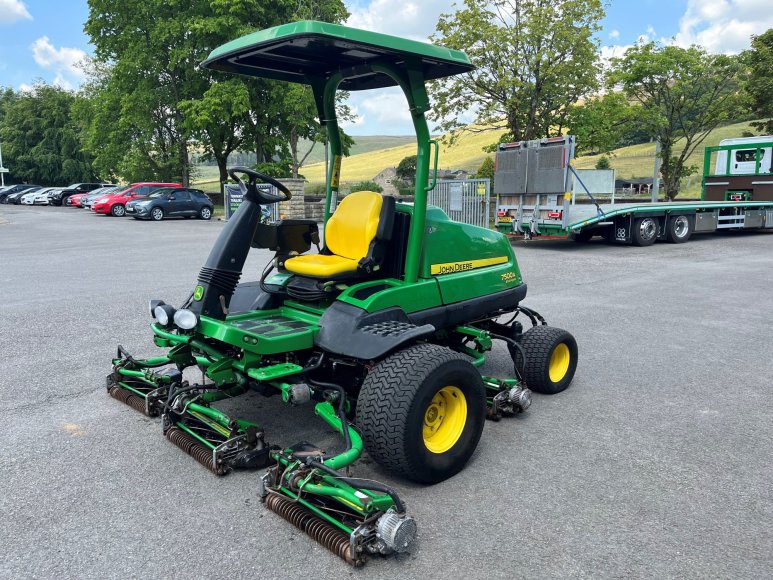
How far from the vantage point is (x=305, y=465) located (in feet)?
10.0

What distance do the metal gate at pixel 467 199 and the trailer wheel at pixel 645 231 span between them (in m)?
4.03

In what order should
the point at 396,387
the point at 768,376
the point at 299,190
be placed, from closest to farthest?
1. the point at 396,387
2. the point at 768,376
3. the point at 299,190

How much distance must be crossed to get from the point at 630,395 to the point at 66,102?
56924 mm

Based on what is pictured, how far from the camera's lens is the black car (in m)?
25.7

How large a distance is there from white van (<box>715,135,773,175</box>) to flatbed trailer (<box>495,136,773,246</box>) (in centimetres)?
6

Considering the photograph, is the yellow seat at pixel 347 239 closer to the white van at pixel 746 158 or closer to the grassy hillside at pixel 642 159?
the white van at pixel 746 158

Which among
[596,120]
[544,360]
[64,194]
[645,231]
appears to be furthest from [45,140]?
[544,360]

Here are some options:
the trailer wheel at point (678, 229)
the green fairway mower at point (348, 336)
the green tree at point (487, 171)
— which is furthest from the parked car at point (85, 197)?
the green fairway mower at point (348, 336)

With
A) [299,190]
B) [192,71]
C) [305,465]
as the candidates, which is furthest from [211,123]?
[305,465]

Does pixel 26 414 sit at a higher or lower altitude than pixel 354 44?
lower

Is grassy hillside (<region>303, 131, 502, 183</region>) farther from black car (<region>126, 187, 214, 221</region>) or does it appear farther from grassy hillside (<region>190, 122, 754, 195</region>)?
black car (<region>126, 187, 214, 221</region>)

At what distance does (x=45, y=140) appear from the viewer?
51.2 meters

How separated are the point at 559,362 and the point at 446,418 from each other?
70.6 inches

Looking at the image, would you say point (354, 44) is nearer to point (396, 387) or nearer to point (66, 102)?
point (396, 387)
